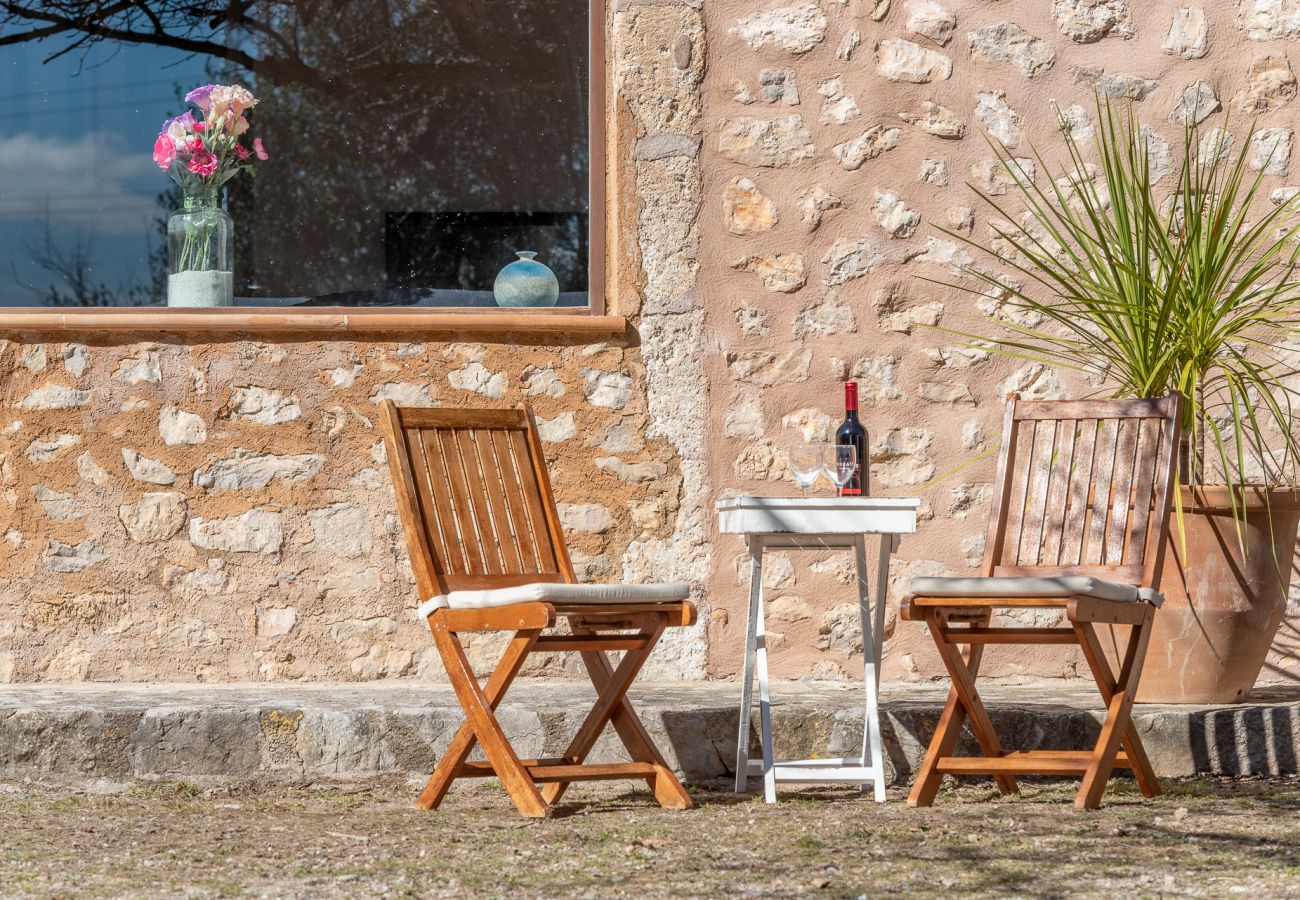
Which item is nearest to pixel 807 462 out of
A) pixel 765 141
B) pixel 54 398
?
pixel 765 141

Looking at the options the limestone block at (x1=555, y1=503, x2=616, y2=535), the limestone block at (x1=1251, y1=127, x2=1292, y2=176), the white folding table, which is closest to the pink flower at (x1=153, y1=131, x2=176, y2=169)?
the limestone block at (x1=555, y1=503, x2=616, y2=535)

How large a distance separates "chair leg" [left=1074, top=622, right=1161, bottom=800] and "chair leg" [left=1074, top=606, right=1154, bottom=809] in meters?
0.03

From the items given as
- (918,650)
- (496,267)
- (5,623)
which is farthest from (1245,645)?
(5,623)

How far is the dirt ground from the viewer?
243cm

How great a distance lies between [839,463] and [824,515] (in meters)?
0.21

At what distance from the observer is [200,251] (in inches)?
177

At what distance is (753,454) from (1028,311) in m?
0.89

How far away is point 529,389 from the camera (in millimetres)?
4328

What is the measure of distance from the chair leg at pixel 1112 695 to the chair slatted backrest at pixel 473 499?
3.64ft

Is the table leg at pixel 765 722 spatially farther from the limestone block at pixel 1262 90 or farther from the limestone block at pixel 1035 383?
the limestone block at pixel 1262 90

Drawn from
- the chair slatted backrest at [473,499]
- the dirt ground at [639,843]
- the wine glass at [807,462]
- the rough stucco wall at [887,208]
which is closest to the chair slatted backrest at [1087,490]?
the wine glass at [807,462]

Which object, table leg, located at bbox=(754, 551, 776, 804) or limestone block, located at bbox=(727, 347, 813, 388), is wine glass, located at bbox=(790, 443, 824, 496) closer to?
table leg, located at bbox=(754, 551, 776, 804)

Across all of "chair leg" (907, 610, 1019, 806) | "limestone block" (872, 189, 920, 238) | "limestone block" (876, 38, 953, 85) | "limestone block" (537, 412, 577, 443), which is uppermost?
"limestone block" (876, 38, 953, 85)

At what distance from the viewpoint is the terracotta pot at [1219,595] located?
3.75m
